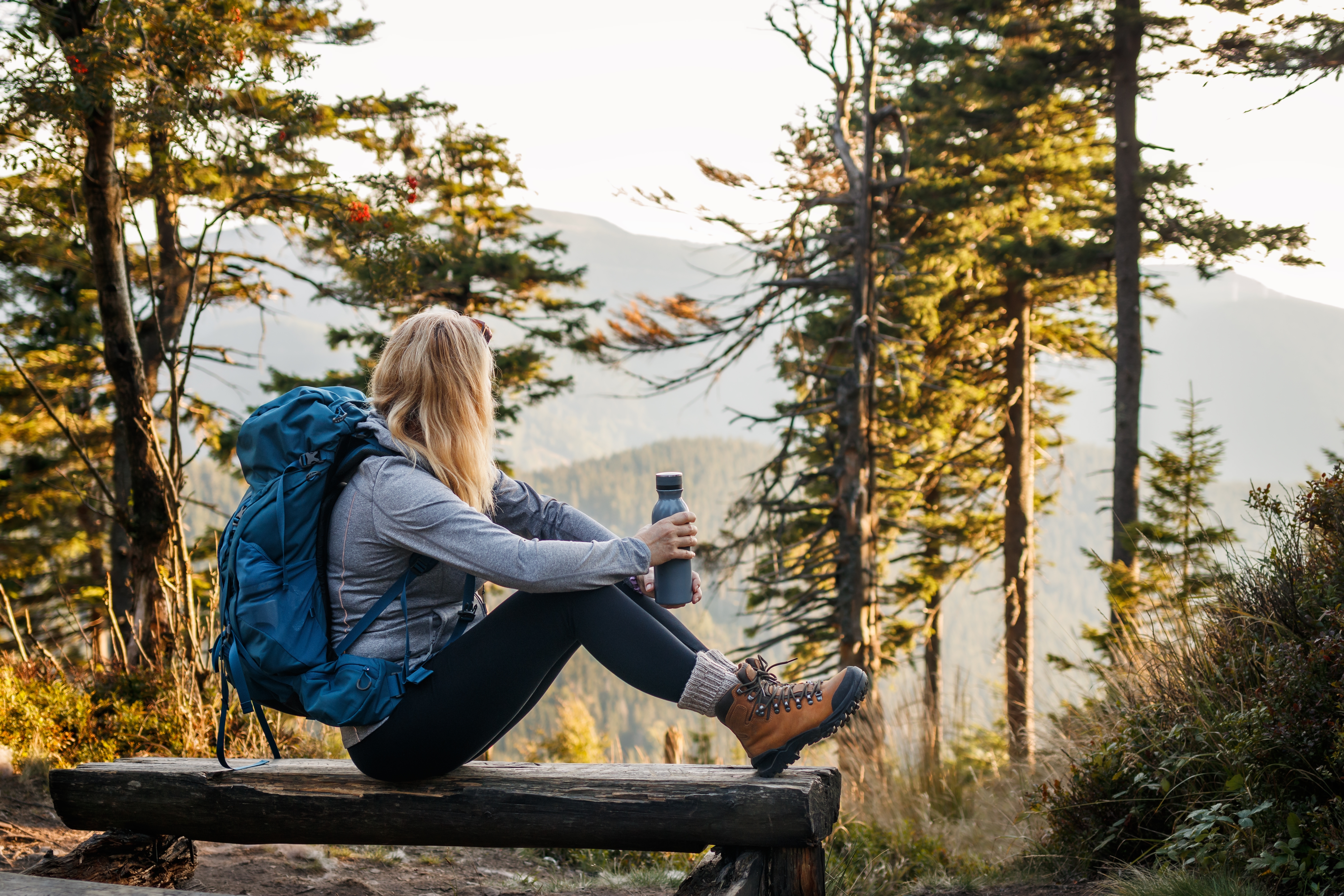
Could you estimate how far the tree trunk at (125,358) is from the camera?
16.2 ft

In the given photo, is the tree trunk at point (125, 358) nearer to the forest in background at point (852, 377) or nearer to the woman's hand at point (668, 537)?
the forest in background at point (852, 377)

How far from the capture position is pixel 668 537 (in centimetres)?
216

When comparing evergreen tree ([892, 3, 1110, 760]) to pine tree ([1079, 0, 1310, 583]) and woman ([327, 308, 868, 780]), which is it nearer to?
pine tree ([1079, 0, 1310, 583])

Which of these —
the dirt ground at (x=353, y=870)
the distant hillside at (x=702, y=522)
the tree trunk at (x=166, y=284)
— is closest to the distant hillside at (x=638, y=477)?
the distant hillside at (x=702, y=522)

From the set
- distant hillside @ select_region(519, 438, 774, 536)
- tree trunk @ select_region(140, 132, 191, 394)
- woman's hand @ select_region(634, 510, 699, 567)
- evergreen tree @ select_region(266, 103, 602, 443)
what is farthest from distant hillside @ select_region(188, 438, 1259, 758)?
woman's hand @ select_region(634, 510, 699, 567)

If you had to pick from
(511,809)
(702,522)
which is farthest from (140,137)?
Result: (702,522)

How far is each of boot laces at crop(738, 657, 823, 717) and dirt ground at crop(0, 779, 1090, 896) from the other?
4.71 ft

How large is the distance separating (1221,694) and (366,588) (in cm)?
269

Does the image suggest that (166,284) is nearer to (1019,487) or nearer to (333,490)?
(333,490)

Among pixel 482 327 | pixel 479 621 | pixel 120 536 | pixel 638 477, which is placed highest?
pixel 482 327

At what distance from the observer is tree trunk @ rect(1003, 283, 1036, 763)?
41.8ft

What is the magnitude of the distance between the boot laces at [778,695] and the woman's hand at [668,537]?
33 centimetres

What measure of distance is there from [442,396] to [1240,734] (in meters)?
2.44

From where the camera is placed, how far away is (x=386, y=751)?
2160 mm
